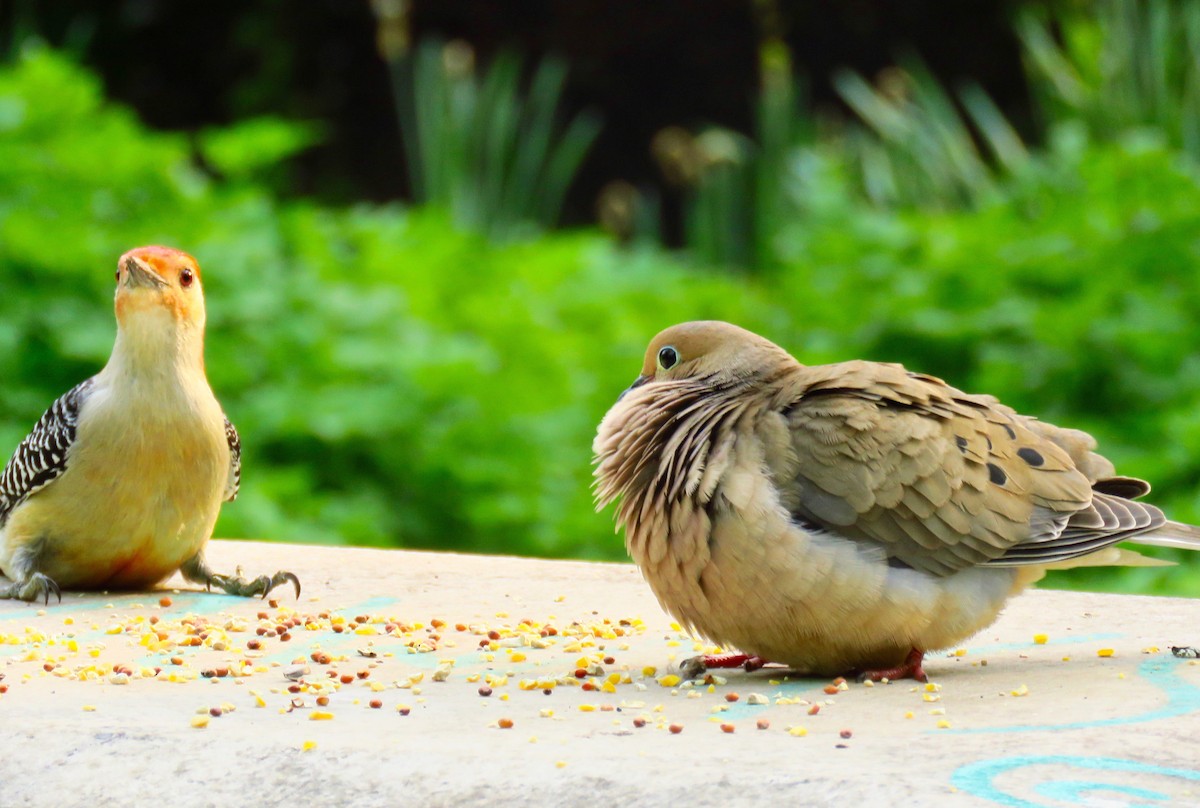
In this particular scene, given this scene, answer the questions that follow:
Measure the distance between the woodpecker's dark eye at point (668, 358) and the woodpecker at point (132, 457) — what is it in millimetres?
1227

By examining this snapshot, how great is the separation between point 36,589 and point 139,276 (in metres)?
0.85

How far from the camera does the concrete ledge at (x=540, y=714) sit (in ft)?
7.54

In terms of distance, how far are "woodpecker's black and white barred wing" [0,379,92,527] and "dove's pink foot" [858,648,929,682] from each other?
2067 mm

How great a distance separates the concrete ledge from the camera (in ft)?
7.54

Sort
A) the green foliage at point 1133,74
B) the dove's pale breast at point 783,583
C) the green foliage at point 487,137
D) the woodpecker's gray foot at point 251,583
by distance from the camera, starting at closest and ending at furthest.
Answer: the dove's pale breast at point 783,583 → the woodpecker's gray foot at point 251,583 → the green foliage at point 1133,74 → the green foliage at point 487,137

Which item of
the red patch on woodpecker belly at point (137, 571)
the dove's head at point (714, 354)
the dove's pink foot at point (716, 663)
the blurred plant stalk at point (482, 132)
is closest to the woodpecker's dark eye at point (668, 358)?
the dove's head at point (714, 354)

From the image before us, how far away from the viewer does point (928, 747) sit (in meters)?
2.47

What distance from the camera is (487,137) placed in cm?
944

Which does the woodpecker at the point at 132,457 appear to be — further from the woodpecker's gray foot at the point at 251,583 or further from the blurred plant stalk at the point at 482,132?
the blurred plant stalk at the point at 482,132

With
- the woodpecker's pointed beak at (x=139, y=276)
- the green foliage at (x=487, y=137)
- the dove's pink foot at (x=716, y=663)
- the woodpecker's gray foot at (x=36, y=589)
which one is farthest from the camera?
the green foliage at (x=487, y=137)

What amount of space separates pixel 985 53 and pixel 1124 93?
2.58 m

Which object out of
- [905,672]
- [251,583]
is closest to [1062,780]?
[905,672]

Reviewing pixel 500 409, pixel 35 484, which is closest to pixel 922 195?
pixel 500 409

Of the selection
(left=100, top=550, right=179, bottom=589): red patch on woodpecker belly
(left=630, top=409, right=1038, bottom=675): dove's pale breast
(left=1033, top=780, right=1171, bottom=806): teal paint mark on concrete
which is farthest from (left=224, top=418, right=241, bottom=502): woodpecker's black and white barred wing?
(left=1033, top=780, right=1171, bottom=806): teal paint mark on concrete
